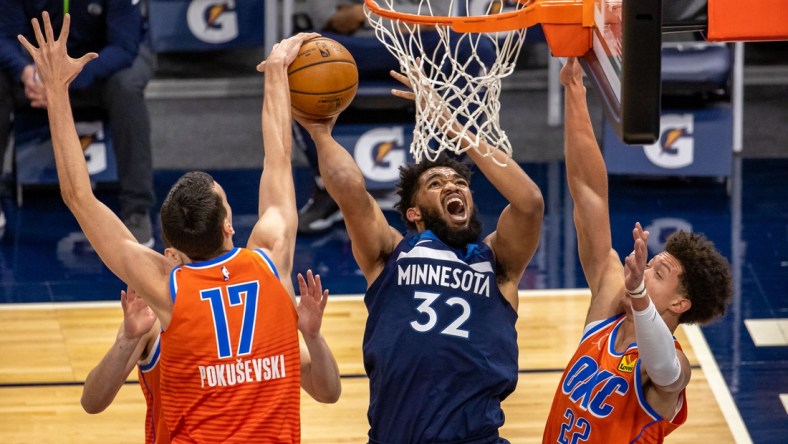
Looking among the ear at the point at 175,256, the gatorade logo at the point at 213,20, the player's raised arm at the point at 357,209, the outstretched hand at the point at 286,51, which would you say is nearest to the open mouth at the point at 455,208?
the player's raised arm at the point at 357,209

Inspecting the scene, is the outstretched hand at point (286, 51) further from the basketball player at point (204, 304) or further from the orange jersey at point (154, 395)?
the orange jersey at point (154, 395)

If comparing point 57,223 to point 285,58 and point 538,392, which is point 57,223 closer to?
point 538,392

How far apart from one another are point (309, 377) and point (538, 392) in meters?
1.95

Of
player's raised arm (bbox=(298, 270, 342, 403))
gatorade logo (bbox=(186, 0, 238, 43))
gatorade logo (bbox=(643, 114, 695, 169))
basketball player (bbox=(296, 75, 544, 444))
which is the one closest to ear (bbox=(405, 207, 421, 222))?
basketball player (bbox=(296, 75, 544, 444))

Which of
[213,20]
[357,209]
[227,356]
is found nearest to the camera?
[227,356]

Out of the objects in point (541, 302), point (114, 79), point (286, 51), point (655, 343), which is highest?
point (286, 51)

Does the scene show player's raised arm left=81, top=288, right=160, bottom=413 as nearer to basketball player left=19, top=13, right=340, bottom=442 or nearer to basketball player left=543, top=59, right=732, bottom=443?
basketball player left=19, top=13, right=340, bottom=442

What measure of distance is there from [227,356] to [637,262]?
1.19m

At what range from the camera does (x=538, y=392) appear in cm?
585

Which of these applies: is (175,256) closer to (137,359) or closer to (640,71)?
(137,359)

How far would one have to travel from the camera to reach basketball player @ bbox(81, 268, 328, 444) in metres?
3.95

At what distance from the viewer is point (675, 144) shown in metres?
8.79

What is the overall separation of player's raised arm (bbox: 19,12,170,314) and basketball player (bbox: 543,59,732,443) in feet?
4.63

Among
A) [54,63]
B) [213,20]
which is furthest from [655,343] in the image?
[213,20]
